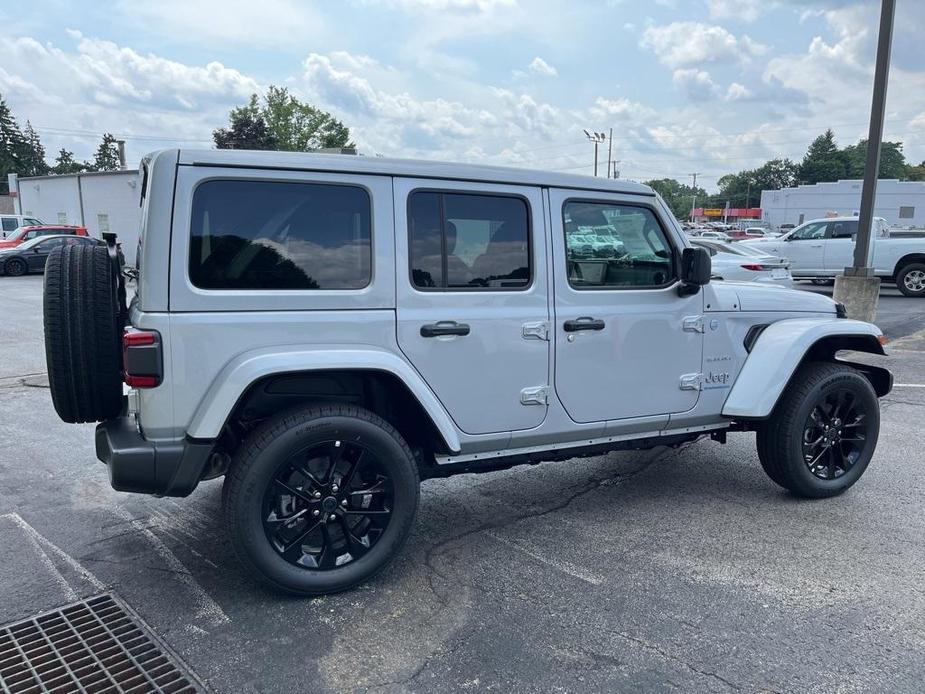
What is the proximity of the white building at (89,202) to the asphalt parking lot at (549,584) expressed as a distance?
91.6 feet

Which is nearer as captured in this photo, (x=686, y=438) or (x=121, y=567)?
(x=121, y=567)

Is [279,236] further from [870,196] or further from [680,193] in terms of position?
[680,193]

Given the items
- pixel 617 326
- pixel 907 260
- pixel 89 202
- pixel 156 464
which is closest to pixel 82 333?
pixel 156 464

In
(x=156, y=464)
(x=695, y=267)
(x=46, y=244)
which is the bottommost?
(x=156, y=464)

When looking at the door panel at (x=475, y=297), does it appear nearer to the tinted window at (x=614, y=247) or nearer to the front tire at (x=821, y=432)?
the tinted window at (x=614, y=247)

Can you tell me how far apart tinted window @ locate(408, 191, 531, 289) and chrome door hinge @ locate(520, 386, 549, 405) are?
540mm

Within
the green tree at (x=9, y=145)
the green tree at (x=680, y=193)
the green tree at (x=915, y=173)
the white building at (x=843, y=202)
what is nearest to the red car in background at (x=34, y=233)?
the white building at (x=843, y=202)

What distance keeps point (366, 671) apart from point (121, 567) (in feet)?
5.19

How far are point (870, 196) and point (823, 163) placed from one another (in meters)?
122

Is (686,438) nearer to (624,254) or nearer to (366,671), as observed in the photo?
(624,254)

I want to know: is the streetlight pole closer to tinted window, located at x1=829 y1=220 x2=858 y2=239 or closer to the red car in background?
tinted window, located at x1=829 y1=220 x2=858 y2=239

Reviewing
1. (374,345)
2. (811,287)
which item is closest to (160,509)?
(374,345)

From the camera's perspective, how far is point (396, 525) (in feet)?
11.2

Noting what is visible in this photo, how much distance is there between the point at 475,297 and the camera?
11.8ft
